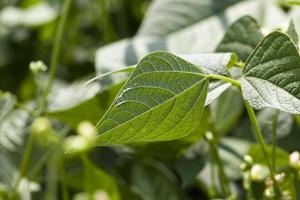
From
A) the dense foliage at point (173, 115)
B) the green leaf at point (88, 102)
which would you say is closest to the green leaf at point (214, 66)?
the dense foliage at point (173, 115)

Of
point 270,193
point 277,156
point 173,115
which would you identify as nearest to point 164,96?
point 173,115

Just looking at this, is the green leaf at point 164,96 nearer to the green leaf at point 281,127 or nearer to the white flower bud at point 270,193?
the white flower bud at point 270,193

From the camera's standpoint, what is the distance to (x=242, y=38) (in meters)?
0.93

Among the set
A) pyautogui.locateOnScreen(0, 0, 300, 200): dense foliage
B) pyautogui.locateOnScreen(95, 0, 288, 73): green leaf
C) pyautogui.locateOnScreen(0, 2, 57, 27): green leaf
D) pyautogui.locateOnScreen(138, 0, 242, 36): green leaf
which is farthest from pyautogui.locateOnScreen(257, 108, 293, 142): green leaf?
pyautogui.locateOnScreen(0, 2, 57, 27): green leaf

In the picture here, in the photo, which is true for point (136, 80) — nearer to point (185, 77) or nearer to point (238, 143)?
point (185, 77)

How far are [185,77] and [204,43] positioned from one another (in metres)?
0.47

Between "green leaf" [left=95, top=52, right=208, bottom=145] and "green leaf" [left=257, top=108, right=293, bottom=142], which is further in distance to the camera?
"green leaf" [left=257, top=108, right=293, bottom=142]

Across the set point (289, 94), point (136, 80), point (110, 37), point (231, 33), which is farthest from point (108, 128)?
point (110, 37)

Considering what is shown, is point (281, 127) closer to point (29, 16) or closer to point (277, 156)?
point (277, 156)

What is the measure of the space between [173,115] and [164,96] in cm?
2

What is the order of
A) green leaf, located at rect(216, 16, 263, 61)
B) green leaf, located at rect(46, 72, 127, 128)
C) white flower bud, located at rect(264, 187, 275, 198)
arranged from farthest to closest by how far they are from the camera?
green leaf, located at rect(46, 72, 127, 128), green leaf, located at rect(216, 16, 263, 61), white flower bud, located at rect(264, 187, 275, 198)

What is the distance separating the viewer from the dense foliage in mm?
723

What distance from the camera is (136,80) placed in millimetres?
726

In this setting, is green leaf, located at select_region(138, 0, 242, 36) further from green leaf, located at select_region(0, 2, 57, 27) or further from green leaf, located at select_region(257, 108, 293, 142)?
green leaf, located at select_region(0, 2, 57, 27)
